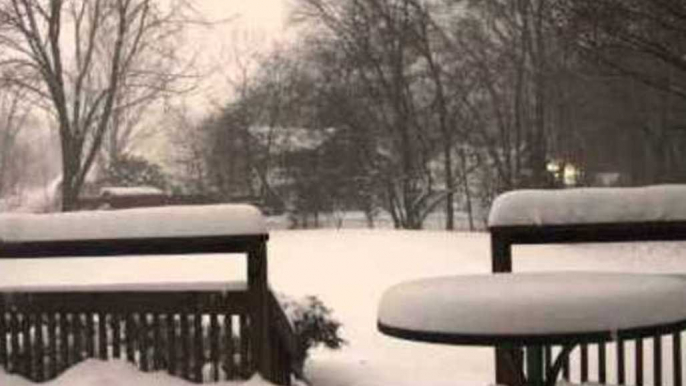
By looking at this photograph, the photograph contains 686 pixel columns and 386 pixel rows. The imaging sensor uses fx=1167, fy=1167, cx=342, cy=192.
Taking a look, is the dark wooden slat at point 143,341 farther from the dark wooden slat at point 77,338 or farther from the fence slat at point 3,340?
Answer: the fence slat at point 3,340

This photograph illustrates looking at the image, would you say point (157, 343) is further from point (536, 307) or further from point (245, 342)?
point (536, 307)

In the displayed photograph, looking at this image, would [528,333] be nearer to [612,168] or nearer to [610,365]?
[610,365]

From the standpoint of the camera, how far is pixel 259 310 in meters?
6.21

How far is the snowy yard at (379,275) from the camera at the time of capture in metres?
9.72

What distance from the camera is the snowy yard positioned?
9719 mm

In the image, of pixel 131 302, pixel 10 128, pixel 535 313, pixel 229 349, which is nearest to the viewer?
pixel 535 313

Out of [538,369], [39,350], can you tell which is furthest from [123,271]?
[538,369]

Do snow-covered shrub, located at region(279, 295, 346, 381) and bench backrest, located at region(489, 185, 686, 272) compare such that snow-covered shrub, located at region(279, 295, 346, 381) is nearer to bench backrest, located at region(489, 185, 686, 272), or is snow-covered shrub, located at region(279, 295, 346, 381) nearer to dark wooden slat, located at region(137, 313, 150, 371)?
dark wooden slat, located at region(137, 313, 150, 371)

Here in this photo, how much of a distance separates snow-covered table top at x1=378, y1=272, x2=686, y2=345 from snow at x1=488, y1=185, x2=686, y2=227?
1365 mm

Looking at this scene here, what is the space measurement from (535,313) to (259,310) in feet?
8.32

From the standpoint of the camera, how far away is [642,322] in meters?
3.99

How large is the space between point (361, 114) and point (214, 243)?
126 ft

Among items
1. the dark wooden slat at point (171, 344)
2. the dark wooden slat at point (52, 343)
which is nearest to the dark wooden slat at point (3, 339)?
the dark wooden slat at point (52, 343)

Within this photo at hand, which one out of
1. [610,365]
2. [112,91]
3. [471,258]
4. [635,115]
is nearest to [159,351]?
[610,365]
